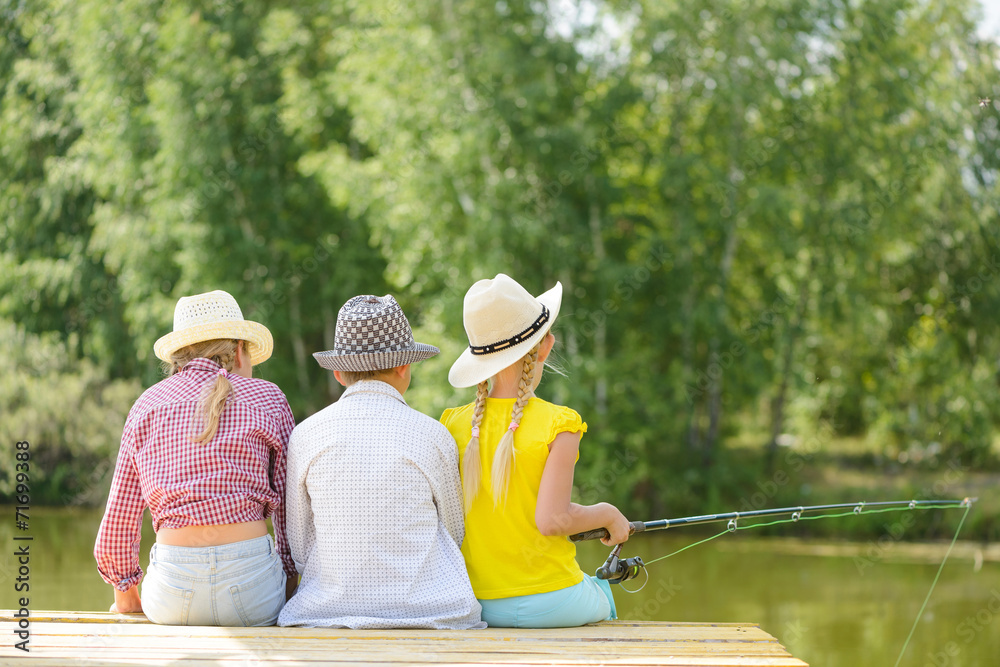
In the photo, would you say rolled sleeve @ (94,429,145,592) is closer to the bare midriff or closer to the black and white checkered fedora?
the bare midriff

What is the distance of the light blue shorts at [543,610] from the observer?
8.26ft

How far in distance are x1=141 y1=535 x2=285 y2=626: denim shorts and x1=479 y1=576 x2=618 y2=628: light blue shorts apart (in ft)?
1.86

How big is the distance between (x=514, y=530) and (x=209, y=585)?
75 cm

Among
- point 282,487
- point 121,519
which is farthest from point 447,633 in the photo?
point 121,519

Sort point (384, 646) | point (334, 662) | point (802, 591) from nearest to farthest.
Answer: point (334, 662)
point (384, 646)
point (802, 591)

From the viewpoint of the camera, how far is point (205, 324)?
2.69m

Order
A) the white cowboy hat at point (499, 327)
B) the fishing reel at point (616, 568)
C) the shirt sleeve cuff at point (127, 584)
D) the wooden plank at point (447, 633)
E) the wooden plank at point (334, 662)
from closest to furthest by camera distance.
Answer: the wooden plank at point (334, 662) < the wooden plank at point (447, 633) < the white cowboy hat at point (499, 327) < the shirt sleeve cuff at point (127, 584) < the fishing reel at point (616, 568)

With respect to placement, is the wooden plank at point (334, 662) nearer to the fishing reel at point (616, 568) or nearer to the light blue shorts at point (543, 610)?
the light blue shorts at point (543, 610)

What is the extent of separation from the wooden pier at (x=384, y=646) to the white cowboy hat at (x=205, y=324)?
2.35 feet

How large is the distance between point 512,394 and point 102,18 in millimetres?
10989

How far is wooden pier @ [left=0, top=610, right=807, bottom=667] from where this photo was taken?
2.09 meters

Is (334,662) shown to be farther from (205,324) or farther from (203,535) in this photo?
(205,324)

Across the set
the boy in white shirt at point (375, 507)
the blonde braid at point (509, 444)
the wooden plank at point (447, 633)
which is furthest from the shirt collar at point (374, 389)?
the wooden plank at point (447, 633)

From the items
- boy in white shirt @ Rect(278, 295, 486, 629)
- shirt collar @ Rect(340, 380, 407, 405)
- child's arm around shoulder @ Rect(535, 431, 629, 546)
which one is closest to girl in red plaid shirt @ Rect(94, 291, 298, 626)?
boy in white shirt @ Rect(278, 295, 486, 629)
